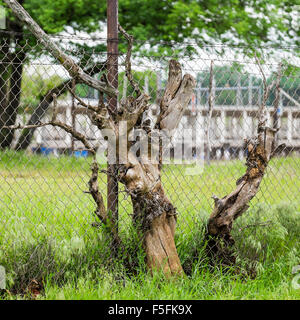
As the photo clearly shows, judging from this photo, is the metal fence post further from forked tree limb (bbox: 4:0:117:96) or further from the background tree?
the background tree

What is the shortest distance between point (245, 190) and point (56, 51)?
175 centimetres

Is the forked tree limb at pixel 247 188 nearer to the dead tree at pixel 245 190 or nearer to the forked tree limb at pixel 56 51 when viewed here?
the dead tree at pixel 245 190

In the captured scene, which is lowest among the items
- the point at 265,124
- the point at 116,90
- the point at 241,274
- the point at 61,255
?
the point at 241,274

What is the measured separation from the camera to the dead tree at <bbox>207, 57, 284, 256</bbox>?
10.7 ft

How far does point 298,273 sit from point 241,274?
18.0 inches

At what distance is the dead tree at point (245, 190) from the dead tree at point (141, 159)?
0.37 metres

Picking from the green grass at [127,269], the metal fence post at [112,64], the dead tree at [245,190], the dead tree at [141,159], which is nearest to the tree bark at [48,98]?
the metal fence post at [112,64]

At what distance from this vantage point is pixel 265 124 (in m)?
3.36

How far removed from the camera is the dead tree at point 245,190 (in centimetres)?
326

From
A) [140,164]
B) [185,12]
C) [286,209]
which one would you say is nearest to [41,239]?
[140,164]

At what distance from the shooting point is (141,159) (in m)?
3.10

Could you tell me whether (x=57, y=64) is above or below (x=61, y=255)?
above

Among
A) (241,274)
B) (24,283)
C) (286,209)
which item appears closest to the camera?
(24,283)

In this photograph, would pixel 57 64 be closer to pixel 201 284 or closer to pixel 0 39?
pixel 201 284
